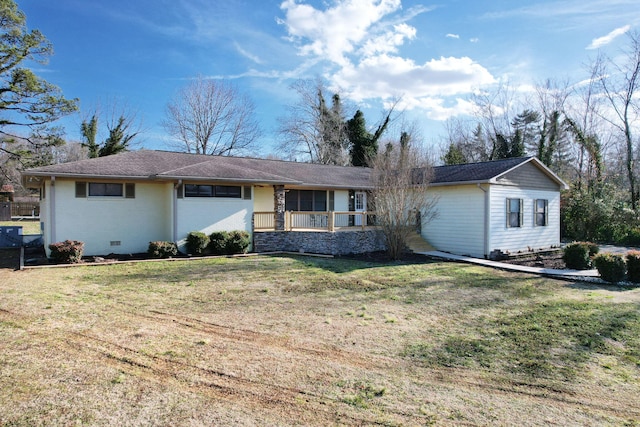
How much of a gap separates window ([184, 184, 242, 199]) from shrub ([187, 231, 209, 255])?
157 cm

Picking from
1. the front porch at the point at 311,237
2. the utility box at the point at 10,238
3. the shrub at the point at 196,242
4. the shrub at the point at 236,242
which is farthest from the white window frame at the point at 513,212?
the utility box at the point at 10,238

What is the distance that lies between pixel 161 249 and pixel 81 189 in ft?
11.6

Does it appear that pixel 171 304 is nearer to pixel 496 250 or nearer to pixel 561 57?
pixel 496 250

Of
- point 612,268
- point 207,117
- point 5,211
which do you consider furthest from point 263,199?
point 5,211

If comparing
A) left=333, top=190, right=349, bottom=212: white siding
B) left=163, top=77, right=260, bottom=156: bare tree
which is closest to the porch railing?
left=333, top=190, right=349, bottom=212: white siding

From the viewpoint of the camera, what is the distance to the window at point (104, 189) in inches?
514

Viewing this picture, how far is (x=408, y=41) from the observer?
16.3 meters

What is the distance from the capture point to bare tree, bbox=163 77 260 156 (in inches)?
1325

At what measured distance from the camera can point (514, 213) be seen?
15391mm

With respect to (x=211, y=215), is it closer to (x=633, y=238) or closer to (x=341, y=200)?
(x=341, y=200)

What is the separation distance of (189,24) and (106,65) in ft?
44.1

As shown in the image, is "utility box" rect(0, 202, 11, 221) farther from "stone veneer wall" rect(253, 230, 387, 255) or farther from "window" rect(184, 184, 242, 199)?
"stone veneer wall" rect(253, 230, 387, 255)

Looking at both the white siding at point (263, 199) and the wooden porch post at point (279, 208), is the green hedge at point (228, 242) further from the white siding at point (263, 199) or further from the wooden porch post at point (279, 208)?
the white siding at point (263, 199)

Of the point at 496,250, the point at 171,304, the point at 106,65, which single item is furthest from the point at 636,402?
the point at 106,65
